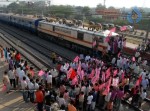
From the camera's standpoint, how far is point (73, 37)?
1163 inches

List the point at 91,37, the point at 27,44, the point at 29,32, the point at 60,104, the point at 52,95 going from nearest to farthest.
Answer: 1. the point at 60,104
2. the point at 52,95
3. the point at 91,37
4. the point at 27,44
5. the point at 29,32

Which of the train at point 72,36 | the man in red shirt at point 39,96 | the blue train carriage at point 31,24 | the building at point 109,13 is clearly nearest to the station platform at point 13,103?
the man in red shirt at point 39,96

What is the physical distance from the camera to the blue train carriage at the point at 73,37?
82.8 feet

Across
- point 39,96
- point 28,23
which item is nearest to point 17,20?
point 28,23

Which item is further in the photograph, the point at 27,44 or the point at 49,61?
the point at 27,44

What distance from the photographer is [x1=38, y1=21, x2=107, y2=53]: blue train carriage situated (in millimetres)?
25250

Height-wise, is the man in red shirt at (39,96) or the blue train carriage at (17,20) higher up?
the blue train carriage at (17,20)

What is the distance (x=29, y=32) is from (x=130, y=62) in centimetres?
3219

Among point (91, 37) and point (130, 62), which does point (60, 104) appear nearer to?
point (130, 62)

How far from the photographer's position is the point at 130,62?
18.4 metres

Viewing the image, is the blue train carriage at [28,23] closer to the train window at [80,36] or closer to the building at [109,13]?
the building at [109,13]

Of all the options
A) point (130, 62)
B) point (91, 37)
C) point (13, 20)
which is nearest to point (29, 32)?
point (13, 20)

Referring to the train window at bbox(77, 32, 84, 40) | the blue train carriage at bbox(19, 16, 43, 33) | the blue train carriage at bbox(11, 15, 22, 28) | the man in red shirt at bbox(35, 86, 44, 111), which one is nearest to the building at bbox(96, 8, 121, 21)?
the train window at bbox(77, 32, 84, 40)

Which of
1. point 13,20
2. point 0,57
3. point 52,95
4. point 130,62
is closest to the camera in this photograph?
point 52,95
